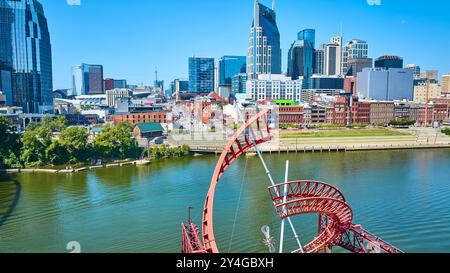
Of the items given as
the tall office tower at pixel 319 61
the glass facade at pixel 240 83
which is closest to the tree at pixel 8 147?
the glass facade at pixel 240 83

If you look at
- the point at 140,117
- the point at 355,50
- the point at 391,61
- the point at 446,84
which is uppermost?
the point at 355,50

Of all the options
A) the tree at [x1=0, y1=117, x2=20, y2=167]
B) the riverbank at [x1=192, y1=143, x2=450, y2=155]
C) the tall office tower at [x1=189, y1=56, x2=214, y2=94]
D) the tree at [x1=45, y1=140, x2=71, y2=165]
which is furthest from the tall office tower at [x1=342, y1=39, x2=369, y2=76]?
the tree at [x1=0, y1=117, x2=20, y2=167]

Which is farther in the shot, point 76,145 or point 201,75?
point 201,75

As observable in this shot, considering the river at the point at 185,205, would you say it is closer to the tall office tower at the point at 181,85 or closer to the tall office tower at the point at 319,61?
the tall office tower at the point at 319,61

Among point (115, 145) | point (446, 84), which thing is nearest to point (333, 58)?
point (446, 84)

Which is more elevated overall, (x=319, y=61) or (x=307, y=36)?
(x=307, y=36)

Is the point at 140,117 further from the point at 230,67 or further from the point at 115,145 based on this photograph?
the point at 230,67
